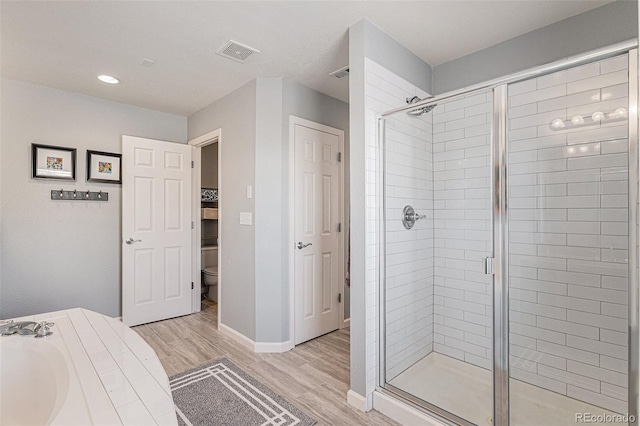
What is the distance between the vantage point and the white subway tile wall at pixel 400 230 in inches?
80.7

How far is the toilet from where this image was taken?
13.9ft

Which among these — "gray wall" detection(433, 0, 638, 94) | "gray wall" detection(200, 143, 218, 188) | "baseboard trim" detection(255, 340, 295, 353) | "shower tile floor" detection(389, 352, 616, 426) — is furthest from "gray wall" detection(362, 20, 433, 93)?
"gray wall" detection(200, 143, 218, 188)

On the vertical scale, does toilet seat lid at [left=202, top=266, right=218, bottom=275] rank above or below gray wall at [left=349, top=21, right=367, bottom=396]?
below

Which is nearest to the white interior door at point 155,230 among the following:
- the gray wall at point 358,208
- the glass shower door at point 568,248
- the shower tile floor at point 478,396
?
the gray wall at point 358,208

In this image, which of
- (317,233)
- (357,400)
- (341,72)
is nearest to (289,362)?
(357,400)

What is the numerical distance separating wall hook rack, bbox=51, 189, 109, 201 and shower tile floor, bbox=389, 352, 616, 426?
3312 mm

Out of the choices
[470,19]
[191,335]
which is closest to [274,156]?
[470,19]

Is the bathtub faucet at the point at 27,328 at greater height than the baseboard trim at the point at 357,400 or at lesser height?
greater

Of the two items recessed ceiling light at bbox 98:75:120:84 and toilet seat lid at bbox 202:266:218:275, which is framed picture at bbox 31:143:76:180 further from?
toilet seat lid at bbox 202:266:218:275

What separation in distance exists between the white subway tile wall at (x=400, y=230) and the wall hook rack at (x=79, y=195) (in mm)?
2927

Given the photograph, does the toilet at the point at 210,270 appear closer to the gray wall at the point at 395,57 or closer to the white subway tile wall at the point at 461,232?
the white subway tile wall at the point at 461,232

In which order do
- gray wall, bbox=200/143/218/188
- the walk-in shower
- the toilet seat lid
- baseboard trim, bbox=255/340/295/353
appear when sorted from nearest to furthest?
the walk-in shower
baseboard trim, bbox=255/340/295/353
the toilet seat lid
gray wall, bbox=200/143/218/188

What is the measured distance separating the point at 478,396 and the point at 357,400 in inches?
28.7

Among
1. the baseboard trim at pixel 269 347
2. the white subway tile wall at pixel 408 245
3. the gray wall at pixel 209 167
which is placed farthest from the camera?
the gray wall at pixel 209 167
